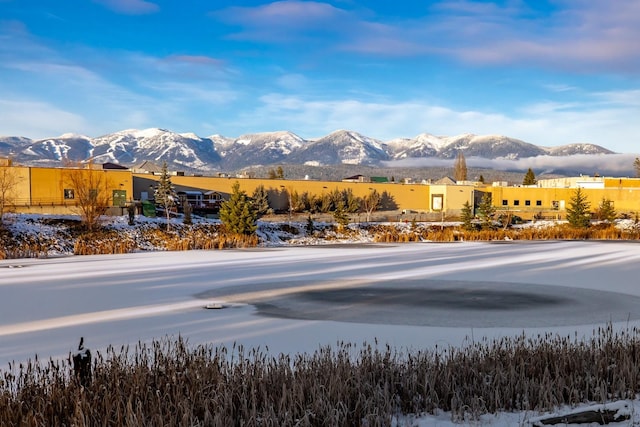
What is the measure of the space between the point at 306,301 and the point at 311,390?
590 centimetres

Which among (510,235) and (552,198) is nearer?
(510,235)

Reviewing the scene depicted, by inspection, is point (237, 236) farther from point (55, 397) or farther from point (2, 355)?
point (55, 397)

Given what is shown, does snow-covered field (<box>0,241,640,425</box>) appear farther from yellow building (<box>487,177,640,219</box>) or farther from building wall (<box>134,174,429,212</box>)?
yellow building (<box>487,177,640,219</box>)

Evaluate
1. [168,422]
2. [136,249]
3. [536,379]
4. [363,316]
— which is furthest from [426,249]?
[168,422]

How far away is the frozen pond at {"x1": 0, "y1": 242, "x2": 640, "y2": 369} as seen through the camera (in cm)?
762

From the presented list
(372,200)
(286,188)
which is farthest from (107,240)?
(372,200)

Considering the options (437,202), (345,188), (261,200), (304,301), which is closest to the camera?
(304,301)

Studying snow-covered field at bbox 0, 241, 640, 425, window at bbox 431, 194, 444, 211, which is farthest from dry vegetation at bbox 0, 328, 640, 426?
window at bbox 431, 194, 444, 211

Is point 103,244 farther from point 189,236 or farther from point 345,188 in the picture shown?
point 345,188

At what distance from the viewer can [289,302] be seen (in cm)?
1049

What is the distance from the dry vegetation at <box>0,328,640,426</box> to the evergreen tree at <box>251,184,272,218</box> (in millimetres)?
37346

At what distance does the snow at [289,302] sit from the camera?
24.2ft

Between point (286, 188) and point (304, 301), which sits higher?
point (286, 188)

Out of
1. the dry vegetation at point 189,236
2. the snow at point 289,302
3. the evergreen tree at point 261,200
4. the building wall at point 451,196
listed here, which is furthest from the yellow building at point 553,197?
the snow at point 289,302
